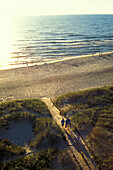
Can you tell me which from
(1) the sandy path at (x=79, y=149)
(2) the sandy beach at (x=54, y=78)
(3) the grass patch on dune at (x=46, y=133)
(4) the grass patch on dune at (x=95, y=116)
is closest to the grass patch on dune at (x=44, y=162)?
(1) the sandy path at (x=79, y=149)

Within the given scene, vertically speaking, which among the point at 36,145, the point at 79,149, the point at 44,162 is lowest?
the point at 79,149

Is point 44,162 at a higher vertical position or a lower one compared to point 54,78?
lower

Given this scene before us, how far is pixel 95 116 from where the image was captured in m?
13.5

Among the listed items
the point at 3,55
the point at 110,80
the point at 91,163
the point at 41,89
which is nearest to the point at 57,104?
the point at 41,89

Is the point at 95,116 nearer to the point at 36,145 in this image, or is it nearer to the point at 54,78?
the point at 36,145

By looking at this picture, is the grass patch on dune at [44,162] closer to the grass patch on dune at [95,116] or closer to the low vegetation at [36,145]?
the low vegetation at [36,145]

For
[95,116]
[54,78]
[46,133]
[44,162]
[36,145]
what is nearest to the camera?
[44,162]

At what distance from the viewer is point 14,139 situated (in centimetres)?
1135

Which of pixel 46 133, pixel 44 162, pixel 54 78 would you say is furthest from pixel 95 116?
pixel 54 78

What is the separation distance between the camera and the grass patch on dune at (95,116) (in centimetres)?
1022

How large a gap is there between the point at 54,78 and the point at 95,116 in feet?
40.7

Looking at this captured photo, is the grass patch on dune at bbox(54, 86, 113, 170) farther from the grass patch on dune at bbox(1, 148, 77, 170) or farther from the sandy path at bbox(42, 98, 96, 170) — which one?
the grass patch on dune at bbox(1, 148, 77, 170)

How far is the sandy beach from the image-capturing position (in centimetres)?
2045

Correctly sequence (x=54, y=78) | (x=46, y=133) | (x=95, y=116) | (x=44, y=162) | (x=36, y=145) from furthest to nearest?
(x=54, y=78) → (x=95, y=116) → (x=46, y=133) → (x=36, y=145) → (x=44, y=162)
